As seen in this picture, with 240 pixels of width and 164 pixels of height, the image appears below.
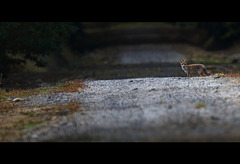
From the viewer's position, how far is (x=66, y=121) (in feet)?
28.8

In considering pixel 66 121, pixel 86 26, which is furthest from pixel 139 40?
pixel 66 121

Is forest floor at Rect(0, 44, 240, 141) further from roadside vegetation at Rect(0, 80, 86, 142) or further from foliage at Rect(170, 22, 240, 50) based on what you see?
foliage at Rect(170, 22, 240, 50)

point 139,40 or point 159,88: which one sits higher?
point 139,40

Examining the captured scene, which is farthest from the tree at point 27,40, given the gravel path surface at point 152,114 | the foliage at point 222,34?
the foliage at point 222,34

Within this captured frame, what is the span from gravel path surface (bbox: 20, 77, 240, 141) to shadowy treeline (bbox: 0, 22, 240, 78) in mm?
7148

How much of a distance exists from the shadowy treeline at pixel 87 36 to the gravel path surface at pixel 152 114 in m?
7.15

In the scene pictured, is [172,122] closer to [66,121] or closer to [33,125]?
[66,121]

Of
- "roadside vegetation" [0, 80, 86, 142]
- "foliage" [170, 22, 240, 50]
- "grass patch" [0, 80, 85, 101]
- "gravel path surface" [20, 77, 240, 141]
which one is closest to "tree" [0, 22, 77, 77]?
"grass patch" [0, 80, 85, 101]

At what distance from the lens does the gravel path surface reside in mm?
7091

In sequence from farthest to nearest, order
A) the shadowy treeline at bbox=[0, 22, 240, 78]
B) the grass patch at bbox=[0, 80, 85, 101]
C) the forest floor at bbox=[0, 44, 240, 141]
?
the shadowy treeline at bbox=[0, 22, 240, 78], the grass patch at bbox=[0, 80, 85, 101], the forest floor at bbox=[0, 44, 240, 141]

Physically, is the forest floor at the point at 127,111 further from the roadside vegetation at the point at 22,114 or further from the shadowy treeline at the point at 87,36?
the shadowy treeline at the point at 87,36

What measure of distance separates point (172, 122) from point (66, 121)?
290 cm

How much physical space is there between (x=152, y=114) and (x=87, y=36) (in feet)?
92.9

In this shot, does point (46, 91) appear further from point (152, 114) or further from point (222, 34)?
point (222, 34)
